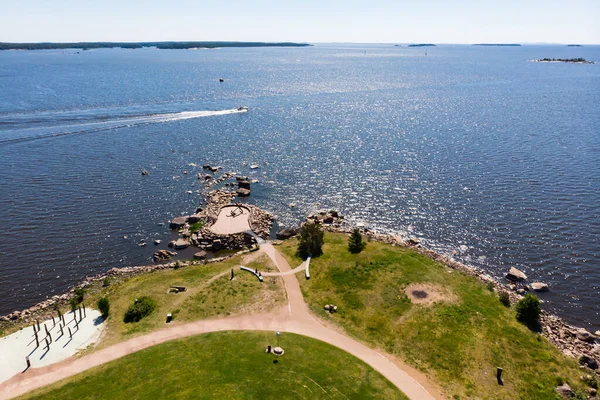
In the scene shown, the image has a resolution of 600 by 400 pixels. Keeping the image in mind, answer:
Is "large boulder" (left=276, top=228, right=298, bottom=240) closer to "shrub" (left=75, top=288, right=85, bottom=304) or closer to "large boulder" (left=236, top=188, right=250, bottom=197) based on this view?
"large boulder" (left=236, top=188, right=250, bottom=197)

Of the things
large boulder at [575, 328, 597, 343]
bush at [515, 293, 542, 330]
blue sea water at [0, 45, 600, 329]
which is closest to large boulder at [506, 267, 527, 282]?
blue sea water at [0, 45, 600, 329]

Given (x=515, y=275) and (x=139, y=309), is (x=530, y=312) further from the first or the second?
(x=139, y=309)

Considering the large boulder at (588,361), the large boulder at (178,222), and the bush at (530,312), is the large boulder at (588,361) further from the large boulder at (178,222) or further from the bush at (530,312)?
the large boulder at (178,222)

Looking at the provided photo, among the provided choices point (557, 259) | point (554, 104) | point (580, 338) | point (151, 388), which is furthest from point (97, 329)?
point (554, 104)

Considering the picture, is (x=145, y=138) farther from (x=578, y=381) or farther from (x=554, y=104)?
(x=554, y=104)

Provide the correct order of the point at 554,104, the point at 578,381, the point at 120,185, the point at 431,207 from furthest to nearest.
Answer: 1. the point at 554,104
2. the point at 120,185
3. the point at 431,207
4. the point at 578,381

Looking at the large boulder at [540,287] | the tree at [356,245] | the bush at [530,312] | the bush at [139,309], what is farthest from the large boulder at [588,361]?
the bush at [139,309]
